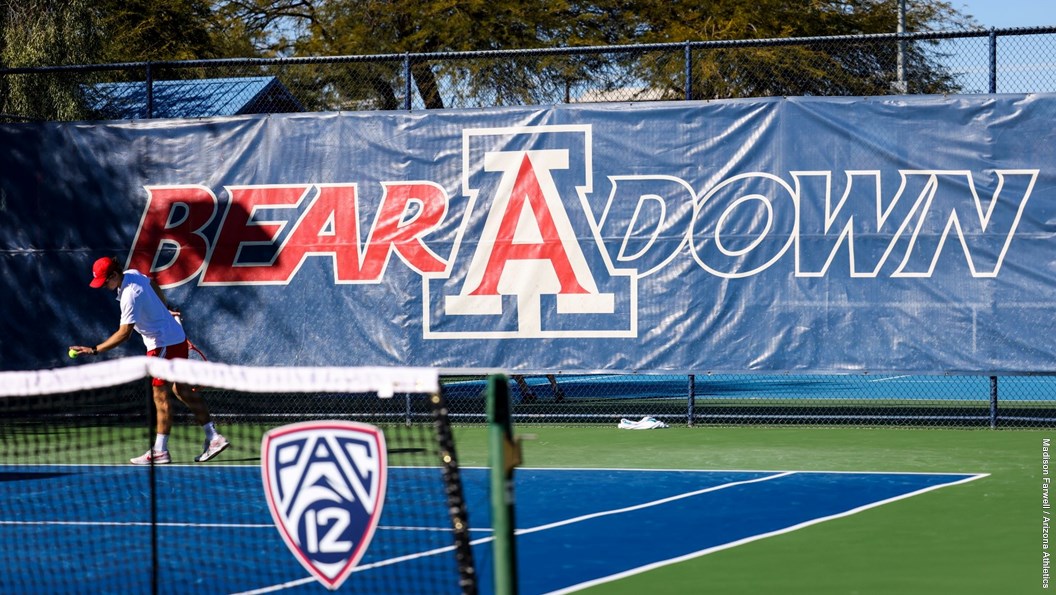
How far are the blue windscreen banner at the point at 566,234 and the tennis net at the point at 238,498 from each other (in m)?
1.24

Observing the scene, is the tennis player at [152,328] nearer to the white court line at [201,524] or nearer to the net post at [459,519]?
the white court line at [201,524]

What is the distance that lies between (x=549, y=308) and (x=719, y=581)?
6.90m

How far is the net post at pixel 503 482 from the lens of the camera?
4.41 metres

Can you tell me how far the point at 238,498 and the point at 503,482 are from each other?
19.3 feet

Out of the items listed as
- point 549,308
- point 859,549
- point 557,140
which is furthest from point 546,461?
point 859,549

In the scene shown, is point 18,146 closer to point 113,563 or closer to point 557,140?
point 557,140

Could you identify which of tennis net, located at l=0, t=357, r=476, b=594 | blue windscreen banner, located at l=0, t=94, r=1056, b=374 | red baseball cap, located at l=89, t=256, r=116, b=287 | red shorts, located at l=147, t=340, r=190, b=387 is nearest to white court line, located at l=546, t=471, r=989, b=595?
tennis net, located at l=0, t=357, r=476, b=594

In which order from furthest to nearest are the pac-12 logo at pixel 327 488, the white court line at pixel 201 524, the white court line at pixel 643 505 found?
the white court line at pixel 643 505 → the white court line at pixel 201 524 → the pac-12 logo at pixel 327 488

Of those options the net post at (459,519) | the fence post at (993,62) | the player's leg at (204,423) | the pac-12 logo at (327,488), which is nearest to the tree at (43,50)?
the player's leg at (204,423)

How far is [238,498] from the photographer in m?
9.94

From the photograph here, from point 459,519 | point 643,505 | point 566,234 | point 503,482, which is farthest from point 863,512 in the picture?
point 566,234

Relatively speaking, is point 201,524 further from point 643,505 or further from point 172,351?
point 172,351

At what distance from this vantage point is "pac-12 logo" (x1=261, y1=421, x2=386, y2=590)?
5.24 metres

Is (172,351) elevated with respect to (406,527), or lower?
elevated
